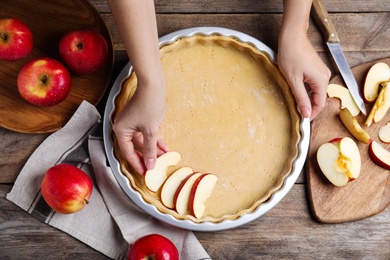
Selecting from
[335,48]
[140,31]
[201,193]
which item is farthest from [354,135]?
[140,31]

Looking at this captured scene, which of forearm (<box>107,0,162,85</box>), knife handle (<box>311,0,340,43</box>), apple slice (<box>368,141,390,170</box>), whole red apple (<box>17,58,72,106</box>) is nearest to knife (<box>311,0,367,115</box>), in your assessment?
knife handle (<box>311,0,340,43</box>)

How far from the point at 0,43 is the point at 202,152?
0.69 metres

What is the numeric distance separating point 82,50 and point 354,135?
34.7 inches

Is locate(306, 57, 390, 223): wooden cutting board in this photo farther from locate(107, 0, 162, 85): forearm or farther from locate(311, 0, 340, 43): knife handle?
locate(107, 0, 162, 85): forearm

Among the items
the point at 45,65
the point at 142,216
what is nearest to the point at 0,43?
the point at 45,65

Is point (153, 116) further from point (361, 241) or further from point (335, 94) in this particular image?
point (361, 241)

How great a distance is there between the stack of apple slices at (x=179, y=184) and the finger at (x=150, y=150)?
5 cm

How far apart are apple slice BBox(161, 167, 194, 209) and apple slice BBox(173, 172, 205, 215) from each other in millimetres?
12

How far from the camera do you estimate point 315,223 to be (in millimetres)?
1566

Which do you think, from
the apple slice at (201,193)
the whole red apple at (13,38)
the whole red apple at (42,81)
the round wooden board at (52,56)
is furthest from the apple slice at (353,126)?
the whole red apple at (13,38)

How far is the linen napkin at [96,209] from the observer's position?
150 cm

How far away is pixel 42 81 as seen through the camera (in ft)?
4.79

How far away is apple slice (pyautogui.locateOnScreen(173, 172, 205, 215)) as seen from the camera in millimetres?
1432

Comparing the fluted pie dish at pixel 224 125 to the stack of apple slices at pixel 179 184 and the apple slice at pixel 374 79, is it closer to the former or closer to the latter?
the stack of apple slices at pixel 179 184
